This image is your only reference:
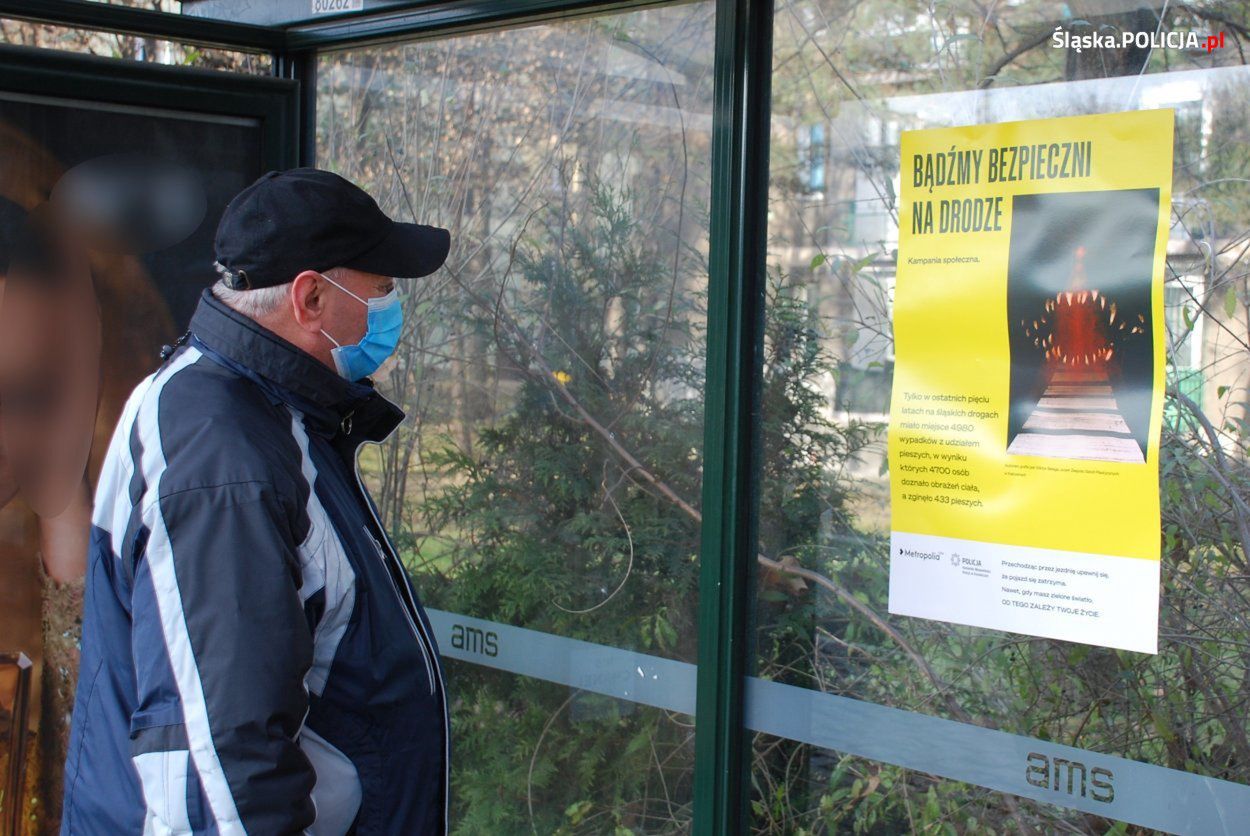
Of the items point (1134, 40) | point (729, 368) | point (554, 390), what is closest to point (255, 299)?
point (729, 368)

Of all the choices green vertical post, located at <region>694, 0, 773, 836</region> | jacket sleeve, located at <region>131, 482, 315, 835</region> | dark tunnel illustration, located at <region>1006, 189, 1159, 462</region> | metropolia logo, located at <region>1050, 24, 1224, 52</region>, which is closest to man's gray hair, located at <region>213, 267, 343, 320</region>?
jacket sleeve, located at <region>131, 482, 315, 835</region>

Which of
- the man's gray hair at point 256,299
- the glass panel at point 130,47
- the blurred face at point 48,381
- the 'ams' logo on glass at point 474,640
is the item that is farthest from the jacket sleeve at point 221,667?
the glass panel at point 130,47

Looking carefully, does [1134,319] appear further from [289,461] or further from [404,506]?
[404,506]

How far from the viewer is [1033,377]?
2.44 metres

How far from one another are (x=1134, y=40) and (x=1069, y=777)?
1426 millimetres

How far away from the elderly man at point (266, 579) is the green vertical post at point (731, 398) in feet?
2.95

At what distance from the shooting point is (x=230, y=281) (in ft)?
6.30

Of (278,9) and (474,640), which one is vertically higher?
(278,9)

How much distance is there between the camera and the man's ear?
194cm

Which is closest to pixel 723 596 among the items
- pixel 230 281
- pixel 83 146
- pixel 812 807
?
pixel 812 807

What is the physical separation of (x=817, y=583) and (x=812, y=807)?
20.2 inches

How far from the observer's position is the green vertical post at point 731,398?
2.79m

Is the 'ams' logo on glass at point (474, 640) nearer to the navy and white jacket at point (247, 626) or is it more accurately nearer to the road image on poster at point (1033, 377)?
the road image on poster at point (1033, 377)

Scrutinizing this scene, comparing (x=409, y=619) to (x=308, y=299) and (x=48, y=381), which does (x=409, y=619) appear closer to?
(x=308, y=299)
